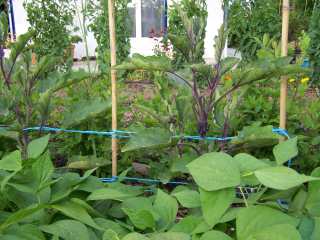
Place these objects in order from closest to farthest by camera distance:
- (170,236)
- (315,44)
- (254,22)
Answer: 1. (170,236)
2. (315,44)
3. (254,22)

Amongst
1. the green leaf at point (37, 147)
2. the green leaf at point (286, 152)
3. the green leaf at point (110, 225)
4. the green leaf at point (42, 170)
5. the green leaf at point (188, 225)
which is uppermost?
the green leaf at point (286, 152)

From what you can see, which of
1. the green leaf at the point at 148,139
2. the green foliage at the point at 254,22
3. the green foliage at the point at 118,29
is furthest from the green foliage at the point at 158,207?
the green foliage at the point at 118,29

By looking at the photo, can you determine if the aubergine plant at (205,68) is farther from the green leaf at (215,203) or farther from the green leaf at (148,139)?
the green leaf at (215,203)

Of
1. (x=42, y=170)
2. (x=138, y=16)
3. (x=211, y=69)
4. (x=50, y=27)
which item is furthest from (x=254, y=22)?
(x=42, y=170)

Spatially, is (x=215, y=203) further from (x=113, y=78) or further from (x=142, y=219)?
(x=113, y=78)

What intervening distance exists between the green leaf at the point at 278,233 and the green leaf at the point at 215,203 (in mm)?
125

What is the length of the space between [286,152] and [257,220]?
0.24m

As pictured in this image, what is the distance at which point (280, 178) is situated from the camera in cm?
120

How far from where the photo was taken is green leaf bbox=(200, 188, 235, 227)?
4.03 feet

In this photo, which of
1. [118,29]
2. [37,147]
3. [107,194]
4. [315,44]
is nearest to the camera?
[107,194]

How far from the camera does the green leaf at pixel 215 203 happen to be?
123cm

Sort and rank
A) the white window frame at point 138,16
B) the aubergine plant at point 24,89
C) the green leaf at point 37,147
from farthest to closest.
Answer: the white window frame at point 138,16
the aubergine plant at point 24,89
the green leaf at point 37,147

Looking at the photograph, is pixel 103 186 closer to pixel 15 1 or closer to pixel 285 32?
pixel 285 32

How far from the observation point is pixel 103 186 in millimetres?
1570
